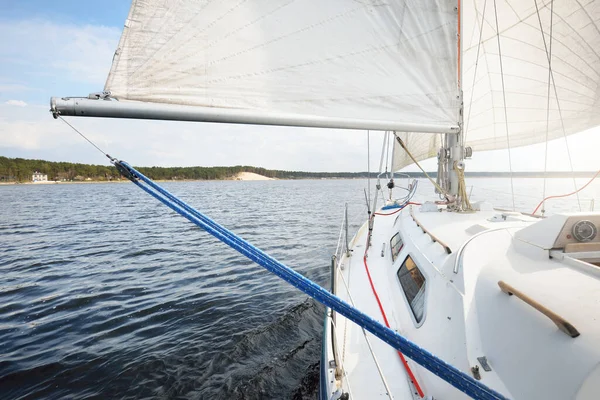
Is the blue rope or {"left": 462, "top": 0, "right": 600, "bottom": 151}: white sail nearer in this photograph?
the blue rope

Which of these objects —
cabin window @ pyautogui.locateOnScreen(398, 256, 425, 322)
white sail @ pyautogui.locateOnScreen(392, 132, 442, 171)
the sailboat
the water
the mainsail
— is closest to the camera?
the sailboat

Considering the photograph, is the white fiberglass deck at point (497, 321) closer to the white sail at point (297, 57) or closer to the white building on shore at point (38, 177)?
the white sail at point (297, 57)

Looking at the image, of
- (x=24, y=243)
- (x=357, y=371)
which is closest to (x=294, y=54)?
(x=357, y=371)

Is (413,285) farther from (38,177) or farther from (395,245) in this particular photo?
(38,177)

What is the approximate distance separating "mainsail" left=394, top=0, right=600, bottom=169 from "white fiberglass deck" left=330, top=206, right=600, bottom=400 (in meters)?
4.27

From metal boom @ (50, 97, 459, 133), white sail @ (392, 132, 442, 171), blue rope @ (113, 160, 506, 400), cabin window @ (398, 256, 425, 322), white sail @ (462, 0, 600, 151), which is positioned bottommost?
cabin window @ (398, 256, 425, 322)

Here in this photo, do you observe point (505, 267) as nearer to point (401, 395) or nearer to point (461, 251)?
point (461, 251)

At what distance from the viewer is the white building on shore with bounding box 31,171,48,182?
101m

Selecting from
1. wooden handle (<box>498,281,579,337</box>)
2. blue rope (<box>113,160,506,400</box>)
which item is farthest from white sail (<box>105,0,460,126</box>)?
wooden handle (<box>498,281,579,337</box>)

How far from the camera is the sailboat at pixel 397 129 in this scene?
1.74m

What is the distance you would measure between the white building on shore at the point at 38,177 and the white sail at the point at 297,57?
134 meters

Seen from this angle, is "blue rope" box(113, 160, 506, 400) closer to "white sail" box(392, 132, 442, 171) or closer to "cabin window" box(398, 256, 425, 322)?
"cabin window" box(398, 256, 425, 322)

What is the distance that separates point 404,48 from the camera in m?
3.48

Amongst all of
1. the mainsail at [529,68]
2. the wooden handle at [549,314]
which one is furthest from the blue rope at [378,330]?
the mainsail at [529,68]
